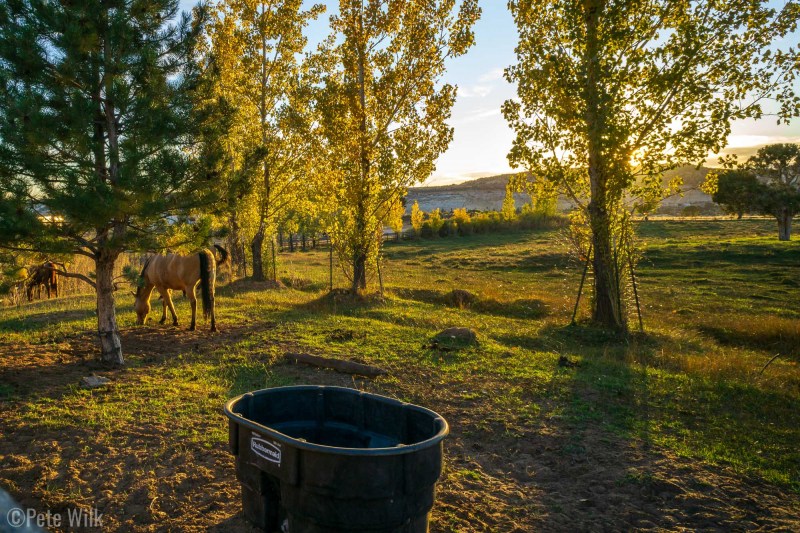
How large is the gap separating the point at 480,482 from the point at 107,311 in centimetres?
643

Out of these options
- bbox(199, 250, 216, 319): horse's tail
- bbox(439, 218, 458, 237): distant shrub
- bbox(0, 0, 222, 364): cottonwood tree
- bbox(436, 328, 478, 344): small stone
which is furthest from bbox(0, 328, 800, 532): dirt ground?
bbox(439, 218, 458, 237): distant shrub

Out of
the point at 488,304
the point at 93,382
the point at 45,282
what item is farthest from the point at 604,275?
the point at 45,282

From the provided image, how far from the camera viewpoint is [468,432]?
235 inches

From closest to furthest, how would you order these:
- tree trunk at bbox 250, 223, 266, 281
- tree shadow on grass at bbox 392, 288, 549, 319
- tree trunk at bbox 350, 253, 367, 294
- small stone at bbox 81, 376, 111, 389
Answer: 1. small stone at bbox 81, 376, 111, 389
2. tree shadow on grass at bbox 392, 288, 549, 319
3. tree trunk at bbox 350, 253, 367, 294
4. tree trunk at bbox 250, 223, 266, 281

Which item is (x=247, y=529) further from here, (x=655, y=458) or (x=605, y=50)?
(x=605, y=50)

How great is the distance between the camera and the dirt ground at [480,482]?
4098mm

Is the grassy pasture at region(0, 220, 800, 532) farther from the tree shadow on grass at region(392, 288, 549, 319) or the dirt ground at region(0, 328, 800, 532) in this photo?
the tree shadow on grass at region(392, 288, 549, 319)

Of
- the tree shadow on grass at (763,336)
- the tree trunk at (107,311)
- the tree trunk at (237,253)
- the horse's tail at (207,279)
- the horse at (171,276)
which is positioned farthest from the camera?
the tree trunk at (237,253)

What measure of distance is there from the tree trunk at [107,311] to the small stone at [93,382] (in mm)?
873

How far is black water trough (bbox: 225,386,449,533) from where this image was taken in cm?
300

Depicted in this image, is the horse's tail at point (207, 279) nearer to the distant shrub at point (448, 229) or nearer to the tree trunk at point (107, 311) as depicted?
the tree trunk at point (107, 311)

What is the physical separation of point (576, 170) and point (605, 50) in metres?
3.00

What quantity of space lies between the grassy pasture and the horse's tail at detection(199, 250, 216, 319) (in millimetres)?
708

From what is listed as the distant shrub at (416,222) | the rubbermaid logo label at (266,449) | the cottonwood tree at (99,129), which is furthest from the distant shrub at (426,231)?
the rubbermaid logo label at (266,449)
